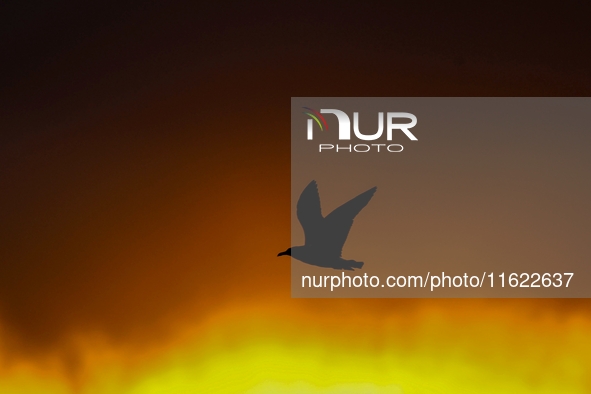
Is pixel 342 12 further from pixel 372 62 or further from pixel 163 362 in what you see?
pixel 163 362

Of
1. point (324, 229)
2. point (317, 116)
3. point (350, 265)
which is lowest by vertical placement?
point (350, 265)

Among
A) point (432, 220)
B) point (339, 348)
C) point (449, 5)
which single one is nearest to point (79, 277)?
point (339, 348)

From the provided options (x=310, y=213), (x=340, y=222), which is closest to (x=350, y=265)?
(x=340, y=222)

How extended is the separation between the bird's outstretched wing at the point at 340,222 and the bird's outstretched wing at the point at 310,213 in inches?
1.4

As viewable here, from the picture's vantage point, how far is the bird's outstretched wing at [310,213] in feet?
6.38

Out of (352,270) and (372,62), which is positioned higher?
(372,62)

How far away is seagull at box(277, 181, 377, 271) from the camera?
1947mm

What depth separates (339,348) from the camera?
75.8 inches

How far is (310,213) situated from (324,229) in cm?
10

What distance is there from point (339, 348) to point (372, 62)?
1.37 m

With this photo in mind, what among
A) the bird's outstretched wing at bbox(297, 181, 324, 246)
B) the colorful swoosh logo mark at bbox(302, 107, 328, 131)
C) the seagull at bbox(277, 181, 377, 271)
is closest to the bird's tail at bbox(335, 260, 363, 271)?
the seagull at bbox(277, 181, 377, 271)

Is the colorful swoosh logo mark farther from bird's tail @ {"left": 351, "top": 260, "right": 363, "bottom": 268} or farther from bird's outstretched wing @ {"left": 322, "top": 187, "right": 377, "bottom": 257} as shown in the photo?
bird's tail @ {"left": 351, "top": 260, "right": 363, "bottom": 268}

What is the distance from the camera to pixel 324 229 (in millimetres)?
1962

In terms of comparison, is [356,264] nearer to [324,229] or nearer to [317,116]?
[324,229]
